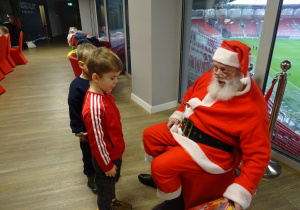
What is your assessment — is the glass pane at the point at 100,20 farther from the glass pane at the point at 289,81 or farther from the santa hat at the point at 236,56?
the santa hat at the point at 236,56

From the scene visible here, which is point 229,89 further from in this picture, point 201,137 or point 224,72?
point 201,137

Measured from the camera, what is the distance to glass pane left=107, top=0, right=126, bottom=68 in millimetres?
5062

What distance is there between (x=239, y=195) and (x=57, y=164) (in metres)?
1.77

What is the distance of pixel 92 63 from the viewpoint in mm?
1115

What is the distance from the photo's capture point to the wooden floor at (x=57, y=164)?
5.54 ft

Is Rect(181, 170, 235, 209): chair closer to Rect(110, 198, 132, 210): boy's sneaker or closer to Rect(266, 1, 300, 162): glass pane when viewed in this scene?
Rect(110, 198, 132, 210): boy's sneaker

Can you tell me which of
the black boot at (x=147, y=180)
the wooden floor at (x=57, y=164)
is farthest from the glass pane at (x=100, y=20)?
the black boot at (x=147, y=180)

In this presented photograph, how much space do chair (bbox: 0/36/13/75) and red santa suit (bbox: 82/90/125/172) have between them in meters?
4.95

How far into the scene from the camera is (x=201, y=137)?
1349 mm

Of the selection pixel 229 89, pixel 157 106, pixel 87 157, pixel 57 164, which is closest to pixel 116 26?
pixel 157 106

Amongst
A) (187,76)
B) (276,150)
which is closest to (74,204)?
(276,150)

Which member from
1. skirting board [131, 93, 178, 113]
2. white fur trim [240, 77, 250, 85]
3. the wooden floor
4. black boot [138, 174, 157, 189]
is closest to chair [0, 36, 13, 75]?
the wooden floor

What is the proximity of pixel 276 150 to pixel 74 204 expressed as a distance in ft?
6.58

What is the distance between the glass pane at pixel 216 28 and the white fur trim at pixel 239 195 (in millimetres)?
1430
